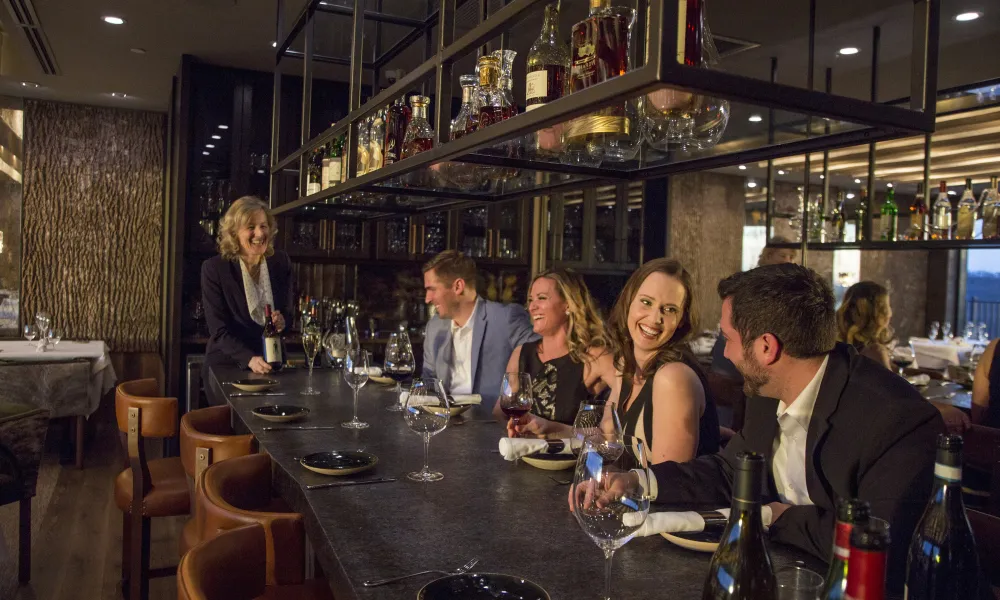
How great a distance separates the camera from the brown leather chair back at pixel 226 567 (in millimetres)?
1145

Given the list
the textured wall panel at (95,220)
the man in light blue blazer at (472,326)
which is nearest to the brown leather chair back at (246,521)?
the man in light blue blazer at (472,326)

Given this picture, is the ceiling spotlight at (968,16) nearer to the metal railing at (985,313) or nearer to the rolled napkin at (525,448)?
the rolled napkin at (525,448)

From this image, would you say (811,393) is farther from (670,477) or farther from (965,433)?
(965,433)

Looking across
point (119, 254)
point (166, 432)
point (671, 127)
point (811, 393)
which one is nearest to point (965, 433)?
point (811, 393)

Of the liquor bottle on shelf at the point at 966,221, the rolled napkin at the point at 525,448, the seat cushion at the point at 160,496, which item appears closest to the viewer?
the rolled napkin at the point at 525,448

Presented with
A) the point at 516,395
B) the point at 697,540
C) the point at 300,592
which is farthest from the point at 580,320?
the point at 697,540

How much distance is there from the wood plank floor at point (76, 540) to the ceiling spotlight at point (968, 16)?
454 centimetres

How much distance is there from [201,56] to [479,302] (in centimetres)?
303

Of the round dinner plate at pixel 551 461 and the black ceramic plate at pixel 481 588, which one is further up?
the round dinner plate at pixel 551 461

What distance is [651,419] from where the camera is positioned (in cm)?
206

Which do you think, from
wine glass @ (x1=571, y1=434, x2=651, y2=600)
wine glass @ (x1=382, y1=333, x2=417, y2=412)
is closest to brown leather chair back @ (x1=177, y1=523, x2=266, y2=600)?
wine glass @ (x1=571, y1=434, x2=651, y2=600)

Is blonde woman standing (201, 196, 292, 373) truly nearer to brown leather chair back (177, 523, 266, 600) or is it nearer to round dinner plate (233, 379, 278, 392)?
round dinner plate (233, 379, 278, 392)

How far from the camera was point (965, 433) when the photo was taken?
3.13m

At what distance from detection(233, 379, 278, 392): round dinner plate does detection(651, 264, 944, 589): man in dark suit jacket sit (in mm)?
1902
